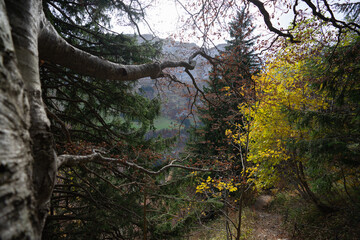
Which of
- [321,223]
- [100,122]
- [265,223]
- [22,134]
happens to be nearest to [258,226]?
[265,223]

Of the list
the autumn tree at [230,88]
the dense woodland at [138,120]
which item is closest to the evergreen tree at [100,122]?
the dense woodland at [138,120]

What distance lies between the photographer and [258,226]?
294 inches

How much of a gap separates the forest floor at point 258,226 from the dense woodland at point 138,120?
6.1 inches

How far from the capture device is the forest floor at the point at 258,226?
258 inches

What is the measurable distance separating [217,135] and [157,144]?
590cm

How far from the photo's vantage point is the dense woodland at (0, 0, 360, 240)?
0.74 meters

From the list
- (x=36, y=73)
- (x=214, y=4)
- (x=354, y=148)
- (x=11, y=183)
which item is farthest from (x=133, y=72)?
(x=354, y=148)

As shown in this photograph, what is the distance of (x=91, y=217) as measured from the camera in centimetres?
292

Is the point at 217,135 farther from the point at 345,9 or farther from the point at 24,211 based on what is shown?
the point at 24,211

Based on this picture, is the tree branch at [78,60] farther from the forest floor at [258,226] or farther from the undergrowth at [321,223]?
the forest floor at [258,226]

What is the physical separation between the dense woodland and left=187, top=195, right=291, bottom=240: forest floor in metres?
0.16

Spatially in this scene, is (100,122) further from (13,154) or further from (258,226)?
(258,226)

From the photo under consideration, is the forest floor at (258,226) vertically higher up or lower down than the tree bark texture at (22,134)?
lower down

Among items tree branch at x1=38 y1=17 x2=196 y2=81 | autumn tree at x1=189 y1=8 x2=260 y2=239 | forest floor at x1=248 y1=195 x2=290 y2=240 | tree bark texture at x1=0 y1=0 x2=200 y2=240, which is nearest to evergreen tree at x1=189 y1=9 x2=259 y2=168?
autumn tree at x1=189 y1=8 x2=260 y2=239
